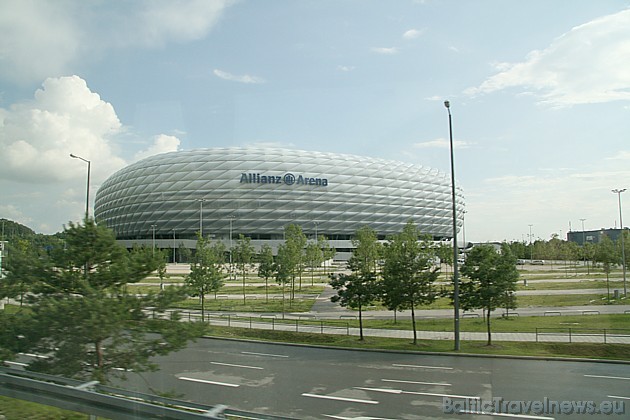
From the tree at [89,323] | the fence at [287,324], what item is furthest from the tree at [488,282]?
the tree at [89,323]

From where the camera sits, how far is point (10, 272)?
8109mm

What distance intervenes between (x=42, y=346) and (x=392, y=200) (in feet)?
289

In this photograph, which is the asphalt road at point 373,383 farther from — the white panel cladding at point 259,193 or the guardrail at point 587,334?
the white panel cladding at point 259,193

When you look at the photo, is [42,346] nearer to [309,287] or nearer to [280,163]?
[309,287]

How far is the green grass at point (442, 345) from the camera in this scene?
1429 centimetres

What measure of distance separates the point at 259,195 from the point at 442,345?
223 feet

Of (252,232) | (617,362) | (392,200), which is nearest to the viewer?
(617,362)

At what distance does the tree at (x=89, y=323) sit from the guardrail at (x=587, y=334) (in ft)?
44.7

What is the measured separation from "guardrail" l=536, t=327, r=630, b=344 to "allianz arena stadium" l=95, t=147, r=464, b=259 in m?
Result: 63.6

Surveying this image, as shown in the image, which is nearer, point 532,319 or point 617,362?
point 617,362

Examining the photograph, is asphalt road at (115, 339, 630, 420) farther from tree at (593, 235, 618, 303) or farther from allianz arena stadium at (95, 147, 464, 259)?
allianz arena stadium at (95, 147, 464, 259)

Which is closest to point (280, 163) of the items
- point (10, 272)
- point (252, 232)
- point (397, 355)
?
point (252, 232)

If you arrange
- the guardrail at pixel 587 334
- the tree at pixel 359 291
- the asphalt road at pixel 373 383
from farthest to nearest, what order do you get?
the tree at pixel 359 291 → the guardrail at pixel 587 334 → the asphalt road at pixel 373 383

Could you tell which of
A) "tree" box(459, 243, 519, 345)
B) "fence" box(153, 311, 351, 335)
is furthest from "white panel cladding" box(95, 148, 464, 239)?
"tree" box(459, 243, 519, 345)
